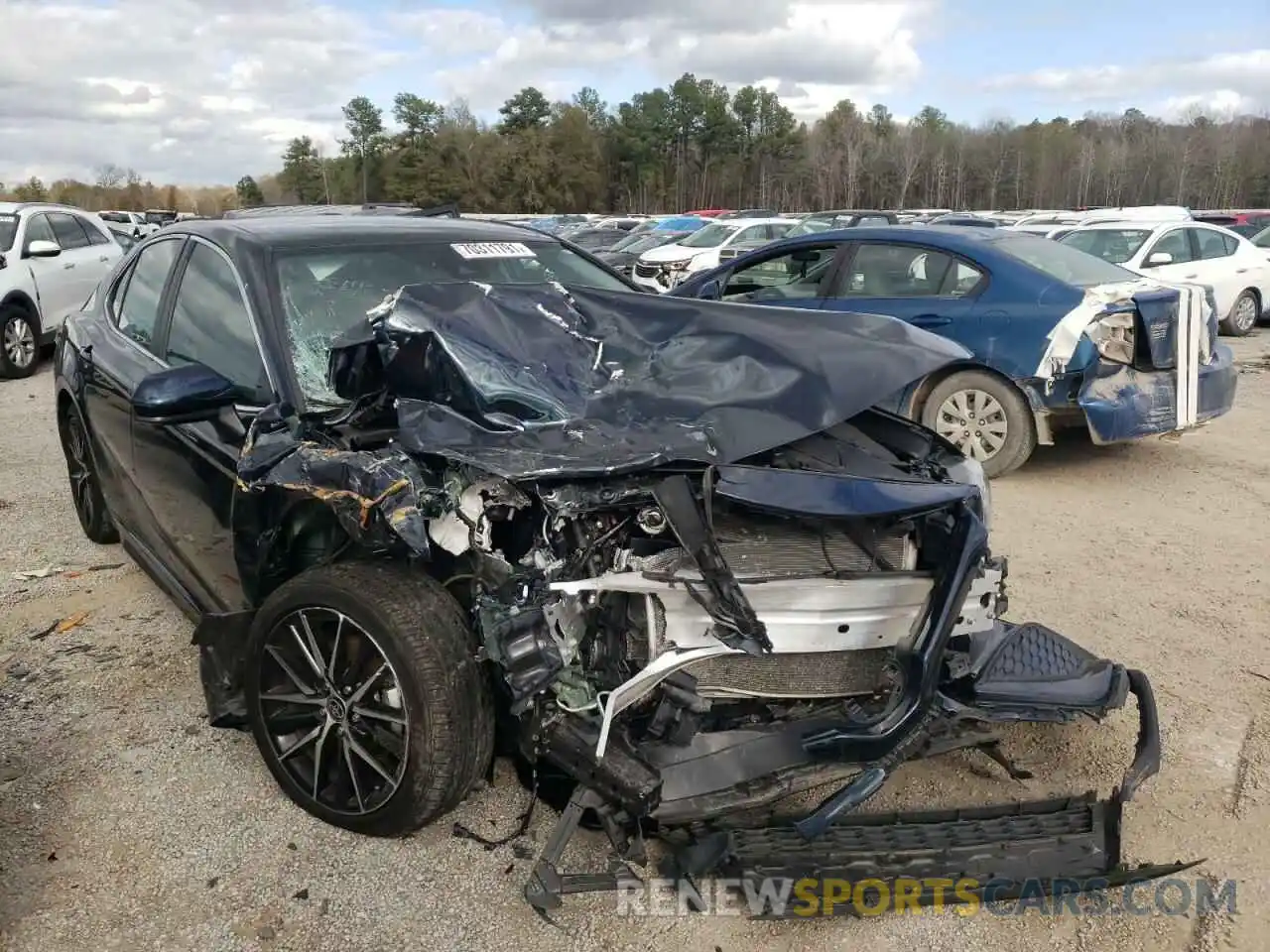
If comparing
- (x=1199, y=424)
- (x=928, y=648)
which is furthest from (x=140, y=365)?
(x=1199, y=424)

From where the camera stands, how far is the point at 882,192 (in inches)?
2884

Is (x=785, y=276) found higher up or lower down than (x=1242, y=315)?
higher up

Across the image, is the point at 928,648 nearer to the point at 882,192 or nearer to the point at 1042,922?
the point at 1042,922

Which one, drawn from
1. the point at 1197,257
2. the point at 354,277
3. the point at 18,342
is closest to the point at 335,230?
the point at 354,277

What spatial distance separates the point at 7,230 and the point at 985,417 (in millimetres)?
10244

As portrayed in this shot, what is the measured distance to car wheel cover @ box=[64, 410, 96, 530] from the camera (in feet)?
15.7

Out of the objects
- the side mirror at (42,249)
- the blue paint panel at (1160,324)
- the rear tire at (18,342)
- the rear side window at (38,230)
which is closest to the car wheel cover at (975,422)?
the blue paint panel at (1160,324)

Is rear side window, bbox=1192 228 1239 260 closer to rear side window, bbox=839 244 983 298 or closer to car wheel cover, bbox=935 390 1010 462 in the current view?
rear side window, bbox=839 244 983 298

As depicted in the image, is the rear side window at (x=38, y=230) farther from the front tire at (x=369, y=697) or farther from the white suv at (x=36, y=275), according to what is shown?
the front tire at (x=369, y=697)

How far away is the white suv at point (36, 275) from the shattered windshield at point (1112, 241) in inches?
451

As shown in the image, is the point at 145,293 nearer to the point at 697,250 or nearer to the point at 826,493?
the point at 826,493

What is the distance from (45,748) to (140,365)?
1.48 m

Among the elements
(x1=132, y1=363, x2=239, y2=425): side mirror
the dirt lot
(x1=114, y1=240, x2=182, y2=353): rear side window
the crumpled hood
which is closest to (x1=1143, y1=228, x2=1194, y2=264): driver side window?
the dirt lot

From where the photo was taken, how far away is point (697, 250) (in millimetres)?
18391
